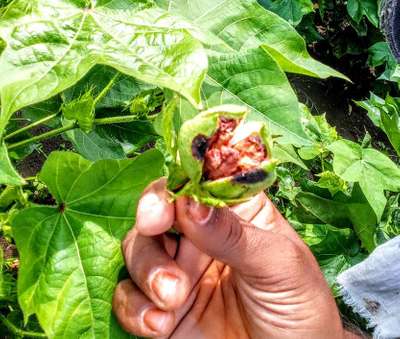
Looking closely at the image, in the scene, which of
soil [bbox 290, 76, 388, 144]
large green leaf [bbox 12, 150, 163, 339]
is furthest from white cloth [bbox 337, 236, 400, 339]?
soil [bbox 290, 76, 388, 144]

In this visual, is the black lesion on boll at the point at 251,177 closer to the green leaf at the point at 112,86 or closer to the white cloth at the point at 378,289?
the green leaf at the point at 112,86

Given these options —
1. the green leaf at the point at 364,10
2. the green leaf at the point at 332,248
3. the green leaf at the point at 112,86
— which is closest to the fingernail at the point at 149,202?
the green leaf at the point at 112,86

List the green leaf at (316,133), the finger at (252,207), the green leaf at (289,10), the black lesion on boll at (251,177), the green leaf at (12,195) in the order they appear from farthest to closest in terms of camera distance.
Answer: the green leaf at (289,10)
the green leaf at (316,133)
the finger at (252,207)
the green leaf at (12,195)
the black lesion on boll at (251,177)

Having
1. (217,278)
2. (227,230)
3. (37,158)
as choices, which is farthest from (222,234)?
(37,158)

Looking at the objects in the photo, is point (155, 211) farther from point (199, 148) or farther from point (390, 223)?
point (390, 223)

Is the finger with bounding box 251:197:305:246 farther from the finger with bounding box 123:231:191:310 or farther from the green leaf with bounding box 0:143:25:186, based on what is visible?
the green leaf with bounding box 0:143:25:186

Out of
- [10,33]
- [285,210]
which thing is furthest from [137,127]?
[285,210]

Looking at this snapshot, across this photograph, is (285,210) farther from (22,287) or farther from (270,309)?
(22,287)
